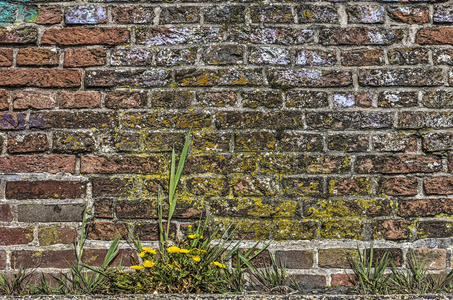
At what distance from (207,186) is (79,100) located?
737mm

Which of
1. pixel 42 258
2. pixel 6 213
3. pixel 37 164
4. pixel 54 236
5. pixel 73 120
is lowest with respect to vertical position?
pixel 42 258

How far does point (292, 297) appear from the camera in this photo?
1351 mm

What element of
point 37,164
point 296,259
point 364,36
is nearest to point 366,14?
point 364,36

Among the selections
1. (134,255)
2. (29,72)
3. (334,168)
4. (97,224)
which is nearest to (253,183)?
(334,168)

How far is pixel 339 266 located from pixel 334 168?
462 mm

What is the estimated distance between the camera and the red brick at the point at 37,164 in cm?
167

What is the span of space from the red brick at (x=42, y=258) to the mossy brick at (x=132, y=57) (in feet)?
3.04

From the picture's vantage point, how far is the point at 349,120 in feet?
5.52

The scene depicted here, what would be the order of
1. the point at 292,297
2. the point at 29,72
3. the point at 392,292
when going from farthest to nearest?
the point at 29,72 → the point at 392,292 → the point at 292,297

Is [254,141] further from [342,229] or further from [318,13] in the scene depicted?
[318,13]

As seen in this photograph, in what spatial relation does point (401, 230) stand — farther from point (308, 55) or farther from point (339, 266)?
point (308, 55)

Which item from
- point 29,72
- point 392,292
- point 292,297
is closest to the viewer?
point 292,297

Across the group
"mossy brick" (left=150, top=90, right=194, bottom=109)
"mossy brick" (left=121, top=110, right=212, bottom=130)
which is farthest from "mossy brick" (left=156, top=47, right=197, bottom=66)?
"mossy brick" (left=121, top=110, right=212, bottom=130)

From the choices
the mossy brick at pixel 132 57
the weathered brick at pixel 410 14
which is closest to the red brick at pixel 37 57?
the mossy brick at pixel 132 57
